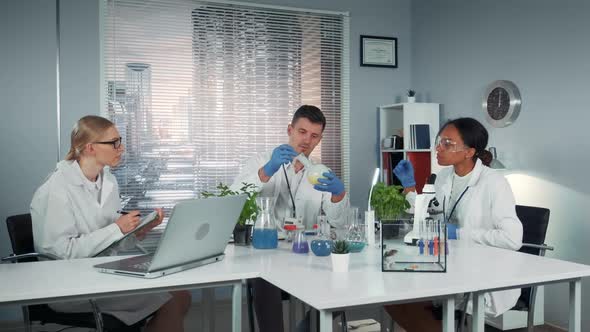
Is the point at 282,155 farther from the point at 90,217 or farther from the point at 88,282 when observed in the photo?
the point at 88,282

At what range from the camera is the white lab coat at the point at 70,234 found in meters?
2.24

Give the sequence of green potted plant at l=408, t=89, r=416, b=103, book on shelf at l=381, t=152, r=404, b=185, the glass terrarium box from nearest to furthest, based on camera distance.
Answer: the glass terrarium box < green potted plant at l=408, t=89, r=416, b=103 < book on shelf at l=381, t=152, r=404, b=185

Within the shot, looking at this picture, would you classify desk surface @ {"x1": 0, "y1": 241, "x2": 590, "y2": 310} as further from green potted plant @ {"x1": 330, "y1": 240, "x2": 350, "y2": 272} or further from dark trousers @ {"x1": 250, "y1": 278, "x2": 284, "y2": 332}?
dark trousers @ {"x1": 250, "y1": 278, "x2": 284, "y2": 332}

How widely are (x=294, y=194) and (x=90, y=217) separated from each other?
1230 mm

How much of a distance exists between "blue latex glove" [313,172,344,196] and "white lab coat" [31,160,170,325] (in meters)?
0.87

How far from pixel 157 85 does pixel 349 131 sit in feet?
5.91

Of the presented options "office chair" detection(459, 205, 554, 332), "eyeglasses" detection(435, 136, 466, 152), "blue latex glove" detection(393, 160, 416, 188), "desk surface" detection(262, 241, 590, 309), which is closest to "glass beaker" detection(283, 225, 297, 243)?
"desk surface" detection(262, 241, 590, 309)

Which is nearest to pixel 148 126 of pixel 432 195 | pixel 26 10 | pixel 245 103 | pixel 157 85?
pixel 157 85

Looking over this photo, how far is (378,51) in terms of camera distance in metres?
5.25

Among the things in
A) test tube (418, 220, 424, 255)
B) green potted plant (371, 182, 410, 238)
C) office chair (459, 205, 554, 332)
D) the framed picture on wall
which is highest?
the framed picture on wall

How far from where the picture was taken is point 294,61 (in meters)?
4.95

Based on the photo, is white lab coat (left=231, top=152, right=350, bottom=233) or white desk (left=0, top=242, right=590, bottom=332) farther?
white lab coat (left=231, top=152, right=350, bottom=233)

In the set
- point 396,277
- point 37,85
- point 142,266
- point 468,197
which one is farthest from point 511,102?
point 37,85

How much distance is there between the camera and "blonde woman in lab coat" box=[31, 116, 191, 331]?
89.9 inches
